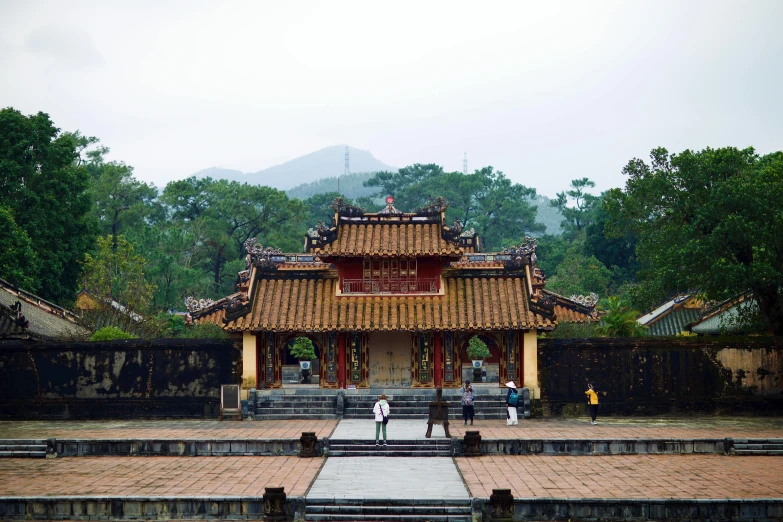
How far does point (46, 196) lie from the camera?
45875 mm

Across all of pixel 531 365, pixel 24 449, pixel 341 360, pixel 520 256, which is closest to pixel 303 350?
pixel 341 360

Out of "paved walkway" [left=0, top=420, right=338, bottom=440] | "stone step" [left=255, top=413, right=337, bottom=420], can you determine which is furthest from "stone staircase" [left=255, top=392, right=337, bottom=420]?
"paved walkway" [left=0, top=420, right=338, bottom=440]

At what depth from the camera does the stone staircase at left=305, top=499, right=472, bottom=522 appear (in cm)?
1825

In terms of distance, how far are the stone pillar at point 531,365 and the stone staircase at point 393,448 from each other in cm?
735

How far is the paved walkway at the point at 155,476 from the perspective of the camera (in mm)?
19516

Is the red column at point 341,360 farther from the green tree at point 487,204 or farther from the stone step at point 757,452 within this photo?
the green tree at point 487,204

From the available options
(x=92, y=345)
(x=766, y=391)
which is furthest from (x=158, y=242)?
(x=766, y=391)

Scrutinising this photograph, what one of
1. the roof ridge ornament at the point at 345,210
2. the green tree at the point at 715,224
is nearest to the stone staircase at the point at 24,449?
the roof ridge ornament at the point at 345,210

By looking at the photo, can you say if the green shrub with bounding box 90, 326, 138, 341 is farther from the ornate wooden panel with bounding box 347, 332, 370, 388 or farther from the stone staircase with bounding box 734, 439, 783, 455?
the stone staircase with bounding box 734, 439, 783, 455

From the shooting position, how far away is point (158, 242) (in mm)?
62281

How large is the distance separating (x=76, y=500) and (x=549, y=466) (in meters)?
10.7

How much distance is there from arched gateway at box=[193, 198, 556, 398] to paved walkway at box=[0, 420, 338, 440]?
261 cm

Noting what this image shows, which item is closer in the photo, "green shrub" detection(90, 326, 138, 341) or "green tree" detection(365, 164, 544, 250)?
"green shrub" detection(90, 326, 138, 341)

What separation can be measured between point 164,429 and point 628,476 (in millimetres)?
14504
